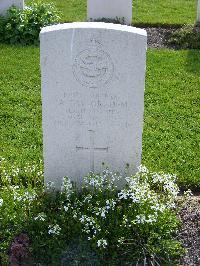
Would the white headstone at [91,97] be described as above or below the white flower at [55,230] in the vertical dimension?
above

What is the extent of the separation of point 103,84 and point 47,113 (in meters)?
0.58

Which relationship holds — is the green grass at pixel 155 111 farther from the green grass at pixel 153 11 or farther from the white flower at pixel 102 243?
the green grass at pixel 153 11

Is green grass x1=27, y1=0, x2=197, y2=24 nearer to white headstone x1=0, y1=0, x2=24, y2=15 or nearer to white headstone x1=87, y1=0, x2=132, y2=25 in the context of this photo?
white headstone x1=87, y1=0, x2=132, y2=25

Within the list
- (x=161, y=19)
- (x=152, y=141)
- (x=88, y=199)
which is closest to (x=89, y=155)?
(x=88, y=199)

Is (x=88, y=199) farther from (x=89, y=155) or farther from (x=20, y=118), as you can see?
(x=20, y=118)

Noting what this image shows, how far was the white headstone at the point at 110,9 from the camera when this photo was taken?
10484 mm

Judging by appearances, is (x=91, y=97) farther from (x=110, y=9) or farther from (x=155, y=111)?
(x=110, y=9)

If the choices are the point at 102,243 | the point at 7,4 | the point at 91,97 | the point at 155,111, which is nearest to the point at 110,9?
the point at 7,4

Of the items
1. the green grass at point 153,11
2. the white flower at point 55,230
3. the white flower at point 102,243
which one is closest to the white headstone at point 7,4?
the green grass at point 153,11

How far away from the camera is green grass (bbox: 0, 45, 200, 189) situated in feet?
20.3

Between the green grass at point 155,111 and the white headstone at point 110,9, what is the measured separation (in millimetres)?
1456

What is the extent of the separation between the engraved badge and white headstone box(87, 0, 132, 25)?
5934 mm

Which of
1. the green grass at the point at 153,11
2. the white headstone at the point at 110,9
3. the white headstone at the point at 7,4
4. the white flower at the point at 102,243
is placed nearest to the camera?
the white flower at the point at 102,243

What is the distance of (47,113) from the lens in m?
5.00
